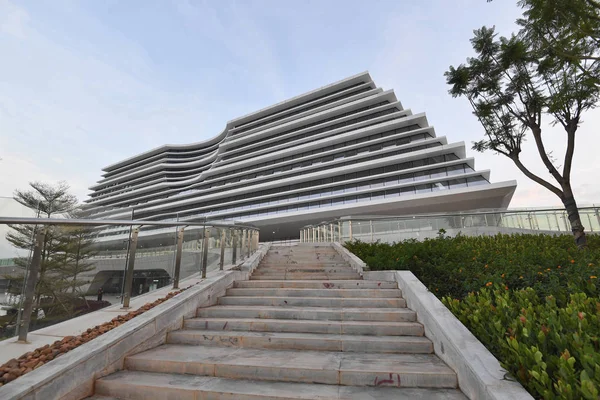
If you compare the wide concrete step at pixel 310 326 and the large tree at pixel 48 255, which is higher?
the large tree at pixel 48 255

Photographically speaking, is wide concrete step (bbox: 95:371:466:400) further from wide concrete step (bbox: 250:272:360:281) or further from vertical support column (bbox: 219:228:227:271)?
vertical support column (bbox: 219:228:227:271)

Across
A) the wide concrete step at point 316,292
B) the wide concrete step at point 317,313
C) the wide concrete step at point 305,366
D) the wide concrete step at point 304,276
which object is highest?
the wide concrete step at point 304,276

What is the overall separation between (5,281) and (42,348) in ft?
3.37

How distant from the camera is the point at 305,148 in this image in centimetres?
5134

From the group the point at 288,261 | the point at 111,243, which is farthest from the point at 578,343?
the point at 288,261

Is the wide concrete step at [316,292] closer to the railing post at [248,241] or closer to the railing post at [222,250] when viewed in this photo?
the railing post at [222,250]

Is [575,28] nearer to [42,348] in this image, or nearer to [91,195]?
[42,348]

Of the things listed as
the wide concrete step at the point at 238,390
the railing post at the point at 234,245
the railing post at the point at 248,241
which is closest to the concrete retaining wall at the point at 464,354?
the wide concrete step at the point at 238,390

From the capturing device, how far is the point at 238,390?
2.59 m

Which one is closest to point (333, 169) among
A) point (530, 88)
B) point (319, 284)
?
point (530, 88)

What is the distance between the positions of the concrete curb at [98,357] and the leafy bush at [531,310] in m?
3.65

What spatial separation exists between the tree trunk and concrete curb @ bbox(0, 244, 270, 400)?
1042 centimetres

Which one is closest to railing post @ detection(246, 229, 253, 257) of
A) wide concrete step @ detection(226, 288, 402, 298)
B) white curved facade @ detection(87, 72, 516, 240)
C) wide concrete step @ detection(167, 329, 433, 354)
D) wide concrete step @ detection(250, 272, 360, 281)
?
wide concrete step @ detection(250, 272, 360, 281)

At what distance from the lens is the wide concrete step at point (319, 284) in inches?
214
